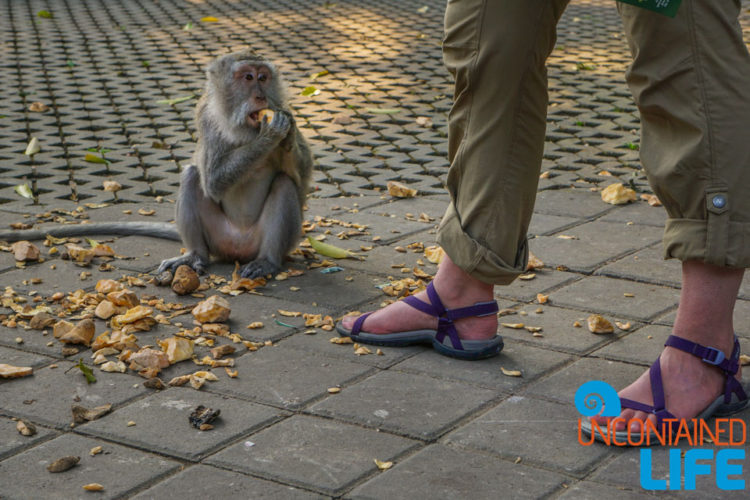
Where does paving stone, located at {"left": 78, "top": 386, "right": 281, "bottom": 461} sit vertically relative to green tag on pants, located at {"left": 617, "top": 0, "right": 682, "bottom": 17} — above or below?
below

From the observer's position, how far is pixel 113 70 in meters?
9.17

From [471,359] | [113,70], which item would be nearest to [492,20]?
[471,359]

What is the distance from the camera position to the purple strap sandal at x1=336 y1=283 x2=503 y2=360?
326 centimetres

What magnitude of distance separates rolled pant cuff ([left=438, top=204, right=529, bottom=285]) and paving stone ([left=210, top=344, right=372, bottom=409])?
0.46 meters

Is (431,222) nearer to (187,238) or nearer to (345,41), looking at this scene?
(187,238)

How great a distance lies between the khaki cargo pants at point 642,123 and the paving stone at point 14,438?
1297 mm

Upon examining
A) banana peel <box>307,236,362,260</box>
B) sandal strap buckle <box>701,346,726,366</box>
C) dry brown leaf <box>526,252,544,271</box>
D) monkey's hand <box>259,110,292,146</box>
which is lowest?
banana peel <box>307,236,362,260</box>

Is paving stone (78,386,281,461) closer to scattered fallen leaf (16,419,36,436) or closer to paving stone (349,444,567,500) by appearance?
scattered fallen leaf (16,419,36,436)

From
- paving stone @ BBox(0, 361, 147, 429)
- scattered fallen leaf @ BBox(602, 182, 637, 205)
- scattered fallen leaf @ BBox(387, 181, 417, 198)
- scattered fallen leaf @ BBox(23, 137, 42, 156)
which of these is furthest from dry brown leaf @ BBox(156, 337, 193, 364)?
scattered fallen leaf @ BBox(23, 137, 42, 156)

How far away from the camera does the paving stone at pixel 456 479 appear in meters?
2.42

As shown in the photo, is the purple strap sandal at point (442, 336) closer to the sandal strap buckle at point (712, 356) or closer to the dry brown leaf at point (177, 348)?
the dry brown leaf at point (177, 348)

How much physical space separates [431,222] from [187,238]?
1.25 meters

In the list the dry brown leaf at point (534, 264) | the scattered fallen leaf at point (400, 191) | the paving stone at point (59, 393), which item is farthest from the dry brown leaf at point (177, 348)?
the scattered fallen leaf at point (400, 191)

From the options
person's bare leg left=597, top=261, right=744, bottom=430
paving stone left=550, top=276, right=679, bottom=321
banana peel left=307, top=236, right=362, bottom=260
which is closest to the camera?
person's bare leg left=597, top=261, right=744, bottom=430
